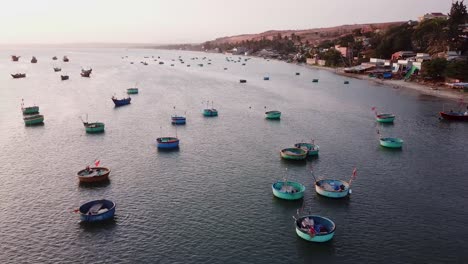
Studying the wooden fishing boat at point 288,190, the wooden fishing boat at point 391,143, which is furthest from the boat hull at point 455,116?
the wooden fishing boat at point 288,190

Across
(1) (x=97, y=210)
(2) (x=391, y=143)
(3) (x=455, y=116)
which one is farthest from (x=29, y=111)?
(3) (x=455, y=116)

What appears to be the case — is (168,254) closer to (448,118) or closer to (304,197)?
(304,197)

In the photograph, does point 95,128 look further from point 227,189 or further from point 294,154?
point 294,154

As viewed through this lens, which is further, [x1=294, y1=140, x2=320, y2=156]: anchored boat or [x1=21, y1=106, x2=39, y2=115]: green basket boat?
[x1=21, y1=106, x2=39, y2=115]: green basket boat

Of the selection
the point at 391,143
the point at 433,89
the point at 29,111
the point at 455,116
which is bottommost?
the point at 455,116

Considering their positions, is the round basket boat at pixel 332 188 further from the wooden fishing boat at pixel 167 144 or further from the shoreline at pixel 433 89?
the shoreline at pixel 433 89

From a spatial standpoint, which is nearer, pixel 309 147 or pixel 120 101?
pixel 309 147

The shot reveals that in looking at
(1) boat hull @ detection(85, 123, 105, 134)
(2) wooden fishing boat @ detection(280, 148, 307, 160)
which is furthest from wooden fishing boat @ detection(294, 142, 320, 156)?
(1) boat hull @ detection(85, 123, 105, 134)

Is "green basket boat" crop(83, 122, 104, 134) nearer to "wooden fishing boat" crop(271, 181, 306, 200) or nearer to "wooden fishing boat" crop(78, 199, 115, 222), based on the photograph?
"wooden fishing boat" crop(78, 199, 115, 222)
